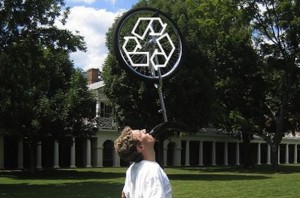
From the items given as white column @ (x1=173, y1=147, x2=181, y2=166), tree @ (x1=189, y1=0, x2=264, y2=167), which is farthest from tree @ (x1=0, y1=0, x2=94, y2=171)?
white column @ (x1=173, y1=147, x2=181, y2=166)

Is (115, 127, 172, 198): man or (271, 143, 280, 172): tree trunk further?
(271, 143, 280, 172): tree trunk

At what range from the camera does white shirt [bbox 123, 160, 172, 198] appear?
3.79 metres

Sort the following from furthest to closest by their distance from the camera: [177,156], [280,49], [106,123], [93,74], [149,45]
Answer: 1. [93,74]
2. [177,156]
3. [106,123]
4. [280,49]
5. [149,45]

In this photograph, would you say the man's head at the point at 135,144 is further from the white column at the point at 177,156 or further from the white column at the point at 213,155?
the white column at the point at 213,155

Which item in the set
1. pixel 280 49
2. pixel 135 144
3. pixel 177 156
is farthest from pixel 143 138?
pixel 177 156

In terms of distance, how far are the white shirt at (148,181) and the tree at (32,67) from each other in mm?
20123

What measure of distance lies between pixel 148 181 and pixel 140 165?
0.62ft

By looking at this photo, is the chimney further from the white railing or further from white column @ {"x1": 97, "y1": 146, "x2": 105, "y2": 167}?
white column @ {"x1": 97, "y1": 146, "x2": 105, "y2": 167}

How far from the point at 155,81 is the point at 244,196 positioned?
32.6 feet

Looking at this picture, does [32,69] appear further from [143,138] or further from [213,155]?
[213,155]

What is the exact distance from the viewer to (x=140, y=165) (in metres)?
3.99

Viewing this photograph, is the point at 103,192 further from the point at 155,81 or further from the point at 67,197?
the point at 155,81

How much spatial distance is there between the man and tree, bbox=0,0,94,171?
20080 mm

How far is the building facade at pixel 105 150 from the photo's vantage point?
144 ft
